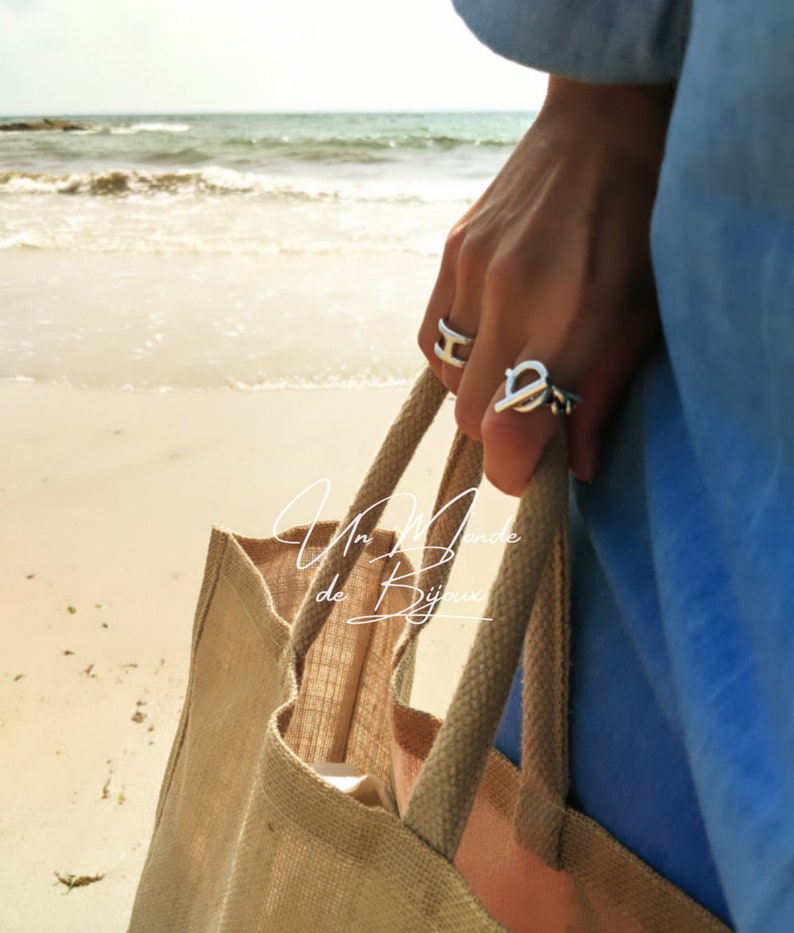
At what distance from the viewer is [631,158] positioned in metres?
0.43

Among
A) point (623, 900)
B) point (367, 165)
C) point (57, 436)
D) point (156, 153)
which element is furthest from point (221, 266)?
point (156, 153)

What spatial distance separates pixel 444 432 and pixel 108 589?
42.7 inches

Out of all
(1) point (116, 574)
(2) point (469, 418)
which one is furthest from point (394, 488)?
(1) point (116, 574)

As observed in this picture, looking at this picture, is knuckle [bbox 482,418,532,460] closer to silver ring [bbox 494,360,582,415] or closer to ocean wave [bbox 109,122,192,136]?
silver ring [bbox 494,360,582,415]

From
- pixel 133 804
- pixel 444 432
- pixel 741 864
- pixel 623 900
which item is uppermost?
pixel 741 864

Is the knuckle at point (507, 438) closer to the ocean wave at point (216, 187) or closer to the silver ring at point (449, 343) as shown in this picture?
the silver ring at point (449, 343)

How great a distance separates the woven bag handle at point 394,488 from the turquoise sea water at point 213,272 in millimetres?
2146

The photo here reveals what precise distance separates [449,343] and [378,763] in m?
0.48

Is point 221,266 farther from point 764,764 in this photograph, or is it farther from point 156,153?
point 156,153

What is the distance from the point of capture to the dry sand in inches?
46.6

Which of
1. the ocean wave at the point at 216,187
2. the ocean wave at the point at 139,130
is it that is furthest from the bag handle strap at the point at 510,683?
the ocean wave at the point at 139,130

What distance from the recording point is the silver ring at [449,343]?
1.61 ft

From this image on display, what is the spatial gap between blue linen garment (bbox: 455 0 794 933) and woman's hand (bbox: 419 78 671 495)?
0.10 ft

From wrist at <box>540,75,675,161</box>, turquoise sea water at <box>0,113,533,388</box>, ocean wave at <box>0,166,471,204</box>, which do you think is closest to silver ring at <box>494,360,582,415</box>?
wrist at <box>540,75,675,161</box>
